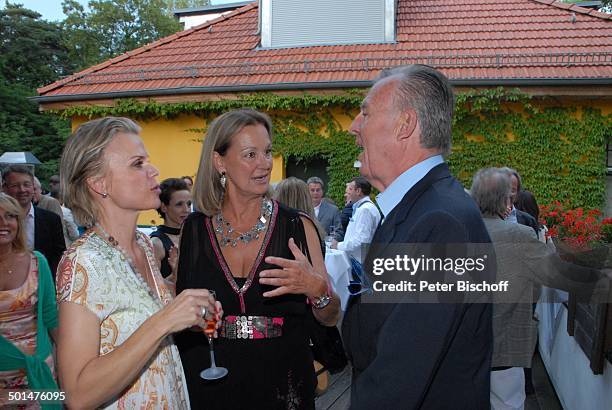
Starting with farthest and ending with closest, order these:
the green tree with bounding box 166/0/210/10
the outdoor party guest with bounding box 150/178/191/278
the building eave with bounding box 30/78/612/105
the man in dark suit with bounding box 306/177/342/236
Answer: the green tree with bounding box 166/0/210/10 < the building eave with bounding box 30/78/612/105 < the man in dark suit with bounding box 306/177/342/236 < the outdoor party guest with bounding box 150/178/191/278

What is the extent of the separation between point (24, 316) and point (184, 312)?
1626 mm

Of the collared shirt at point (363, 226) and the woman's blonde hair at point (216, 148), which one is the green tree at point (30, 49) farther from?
the woman's blonde hair at point (216, 148)

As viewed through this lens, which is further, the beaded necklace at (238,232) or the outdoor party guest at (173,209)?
the outdoor party guest at (173,209)

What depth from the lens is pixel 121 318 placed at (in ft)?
5.82

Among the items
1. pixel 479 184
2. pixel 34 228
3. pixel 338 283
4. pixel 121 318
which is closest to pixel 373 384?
pixel 121 318

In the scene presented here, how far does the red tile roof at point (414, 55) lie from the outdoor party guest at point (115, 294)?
867 cm

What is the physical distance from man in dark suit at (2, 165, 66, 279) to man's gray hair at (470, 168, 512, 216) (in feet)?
12.2

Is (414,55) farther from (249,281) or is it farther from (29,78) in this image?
(29,78)

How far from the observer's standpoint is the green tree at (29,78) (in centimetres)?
2589

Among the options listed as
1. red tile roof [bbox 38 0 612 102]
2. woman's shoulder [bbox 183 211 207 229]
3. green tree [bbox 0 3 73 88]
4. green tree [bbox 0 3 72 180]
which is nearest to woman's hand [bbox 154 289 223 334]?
woman's shoulder [bbox 183 211 207 229]

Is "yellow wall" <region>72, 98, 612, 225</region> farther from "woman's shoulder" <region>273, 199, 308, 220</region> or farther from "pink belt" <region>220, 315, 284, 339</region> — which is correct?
"pink belt" <region>220, 315, 284, 339</region>

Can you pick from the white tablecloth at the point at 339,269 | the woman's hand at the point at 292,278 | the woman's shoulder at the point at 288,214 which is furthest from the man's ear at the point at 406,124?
the white tablecloth at the point at 339,269

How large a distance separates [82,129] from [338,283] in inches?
174

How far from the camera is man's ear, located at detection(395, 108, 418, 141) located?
1.66m
